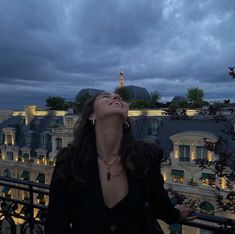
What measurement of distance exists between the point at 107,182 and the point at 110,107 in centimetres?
53

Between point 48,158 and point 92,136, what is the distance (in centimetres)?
2688

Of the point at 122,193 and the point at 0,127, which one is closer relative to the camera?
the point at 122,193

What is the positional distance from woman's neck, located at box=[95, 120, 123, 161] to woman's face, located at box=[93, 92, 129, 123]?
0.18ft

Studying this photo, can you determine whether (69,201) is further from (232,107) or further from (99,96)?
(232,107)

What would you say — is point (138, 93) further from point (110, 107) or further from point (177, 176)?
point (110, 107)

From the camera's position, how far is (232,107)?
12.2ft

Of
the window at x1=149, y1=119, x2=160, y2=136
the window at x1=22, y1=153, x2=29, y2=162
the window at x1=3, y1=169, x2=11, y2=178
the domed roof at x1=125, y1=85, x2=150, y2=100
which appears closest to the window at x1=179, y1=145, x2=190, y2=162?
the window at x1=149, y1=119, x2=160, y2=136

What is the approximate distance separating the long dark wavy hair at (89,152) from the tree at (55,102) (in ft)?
142

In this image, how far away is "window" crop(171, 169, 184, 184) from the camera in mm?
21448

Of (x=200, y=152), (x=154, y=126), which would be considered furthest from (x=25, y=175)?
(x=200, y=152)

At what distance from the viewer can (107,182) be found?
8.25 feet

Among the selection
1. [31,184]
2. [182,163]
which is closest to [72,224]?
[31,184]

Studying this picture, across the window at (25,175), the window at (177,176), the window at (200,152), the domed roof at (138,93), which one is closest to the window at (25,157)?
the window at (25,175)

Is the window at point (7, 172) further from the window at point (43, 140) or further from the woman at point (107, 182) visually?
the woman at point (107, 182)
